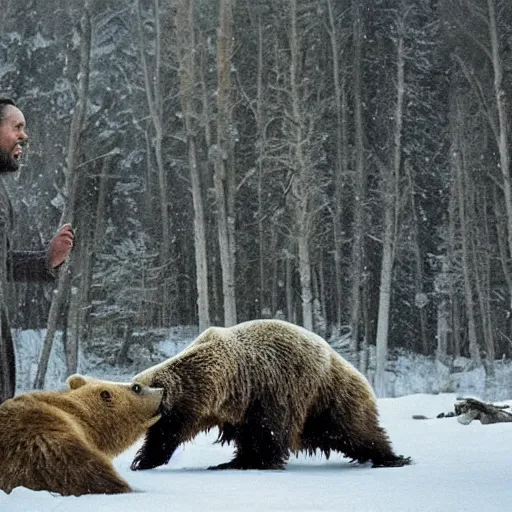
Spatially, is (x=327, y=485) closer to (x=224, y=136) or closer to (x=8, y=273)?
(x=8, y=273)

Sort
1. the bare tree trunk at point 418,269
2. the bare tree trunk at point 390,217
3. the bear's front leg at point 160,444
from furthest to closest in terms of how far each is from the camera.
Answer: the bare tree trunk at point 418,269 → the bare tree trunk at point 390,217 → the bear's front leg at point 160,444

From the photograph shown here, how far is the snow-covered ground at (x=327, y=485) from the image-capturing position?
3611 mm

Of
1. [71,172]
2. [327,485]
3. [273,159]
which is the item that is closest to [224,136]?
[273,159]

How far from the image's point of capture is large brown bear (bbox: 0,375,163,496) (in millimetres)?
3963

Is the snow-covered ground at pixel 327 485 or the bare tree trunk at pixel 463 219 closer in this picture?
the snow-covered ground at pixel 327 485

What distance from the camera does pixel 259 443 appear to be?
6473mm

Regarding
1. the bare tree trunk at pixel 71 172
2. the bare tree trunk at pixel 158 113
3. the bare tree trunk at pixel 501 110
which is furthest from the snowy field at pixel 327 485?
the bare tree trunk at pixel 158 113

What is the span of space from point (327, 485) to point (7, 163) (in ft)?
7.27

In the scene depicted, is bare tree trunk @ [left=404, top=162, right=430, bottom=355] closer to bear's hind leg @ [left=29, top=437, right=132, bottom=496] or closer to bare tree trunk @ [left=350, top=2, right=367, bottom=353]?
bare tree trunk @ [left=350, top=2, right=367, bottom=353]

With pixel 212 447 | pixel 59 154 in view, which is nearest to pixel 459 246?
pixel 59 154

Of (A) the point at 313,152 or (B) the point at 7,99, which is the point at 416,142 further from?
(B) the point at 7,99

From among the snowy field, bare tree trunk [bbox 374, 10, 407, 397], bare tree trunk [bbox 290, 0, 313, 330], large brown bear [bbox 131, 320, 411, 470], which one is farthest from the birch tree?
large brown bear [bbox 131, 320, 411, 470]

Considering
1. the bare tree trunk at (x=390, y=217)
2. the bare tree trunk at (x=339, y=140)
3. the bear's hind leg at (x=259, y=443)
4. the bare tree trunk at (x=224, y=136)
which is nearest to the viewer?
the bear's hind leg at (x=259, y=443)

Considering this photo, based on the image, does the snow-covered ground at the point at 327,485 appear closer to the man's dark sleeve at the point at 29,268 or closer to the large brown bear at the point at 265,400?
the large brown bear at the point at 265,400
